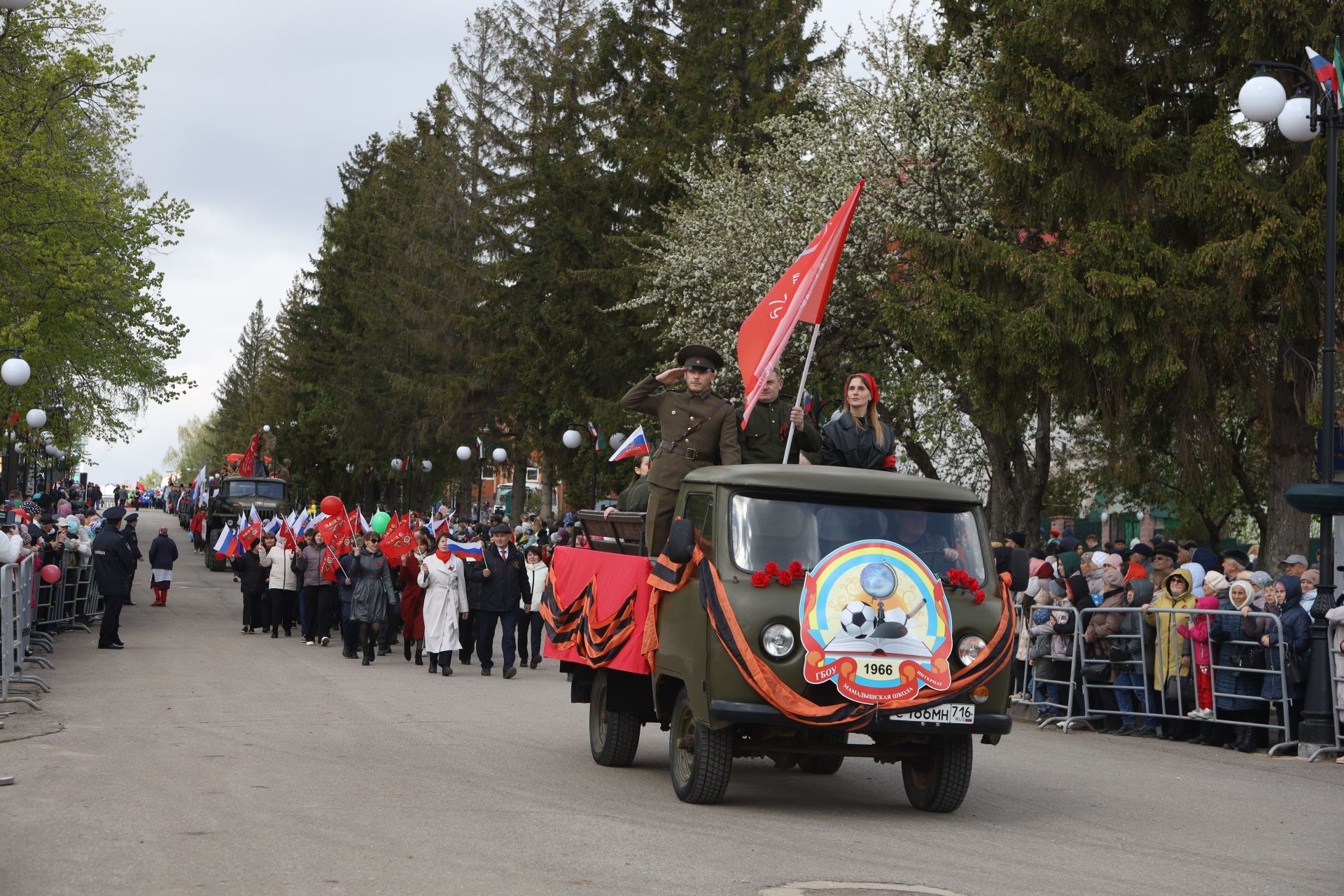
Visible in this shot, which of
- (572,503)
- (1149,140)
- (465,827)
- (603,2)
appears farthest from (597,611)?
(572,503)

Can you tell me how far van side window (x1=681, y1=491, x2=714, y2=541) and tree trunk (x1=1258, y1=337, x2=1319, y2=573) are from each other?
44.8 ft

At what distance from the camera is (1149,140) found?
22266 millimetres

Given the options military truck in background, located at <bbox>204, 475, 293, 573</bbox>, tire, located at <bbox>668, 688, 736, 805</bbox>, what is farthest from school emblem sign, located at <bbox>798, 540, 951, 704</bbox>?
military truck in background, located at <bbox>204, 475, 293, 573</bbox>

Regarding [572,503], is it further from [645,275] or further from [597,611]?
[597,611]

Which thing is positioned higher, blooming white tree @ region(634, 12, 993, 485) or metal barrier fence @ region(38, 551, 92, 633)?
blooming white tree @ region(634, 12, 993, 485)

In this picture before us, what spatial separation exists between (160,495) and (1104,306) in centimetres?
14124

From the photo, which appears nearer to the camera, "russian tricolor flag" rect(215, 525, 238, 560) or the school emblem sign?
the school emblem sign

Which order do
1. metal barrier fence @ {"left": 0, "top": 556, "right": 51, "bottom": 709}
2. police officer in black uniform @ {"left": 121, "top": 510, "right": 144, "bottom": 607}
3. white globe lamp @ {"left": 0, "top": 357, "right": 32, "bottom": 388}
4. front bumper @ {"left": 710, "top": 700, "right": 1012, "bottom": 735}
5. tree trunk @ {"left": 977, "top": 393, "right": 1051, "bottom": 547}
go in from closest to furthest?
front bumper @ {"left": 710, "top": 700, "right": 1012, "bottom": 735} < metal barrier fence @ {"left": 0, "top": 556, "right": 51, "bottom": 709} < police officer in black uniform @ {"left": 121, "top": 510, "right": 144, "bottom": 607} < tree trunk @ {"left": 977, "top": 393, "right": 1051, "bottom": 547} < white globe lamp @ {"left": 0, "top": 357, "right": 32, "bottom": 388}

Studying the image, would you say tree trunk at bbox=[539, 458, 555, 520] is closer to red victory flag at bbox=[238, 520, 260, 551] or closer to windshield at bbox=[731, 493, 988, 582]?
red victory flag at bbox=[238, 520, 260, 551]

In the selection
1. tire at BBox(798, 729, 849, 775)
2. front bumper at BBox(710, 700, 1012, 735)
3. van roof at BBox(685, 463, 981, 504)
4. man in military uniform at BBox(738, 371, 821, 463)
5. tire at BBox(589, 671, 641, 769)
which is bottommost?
tire at BBox(798, 729, 849, 775)

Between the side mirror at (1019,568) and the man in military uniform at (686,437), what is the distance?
2130 millimetres

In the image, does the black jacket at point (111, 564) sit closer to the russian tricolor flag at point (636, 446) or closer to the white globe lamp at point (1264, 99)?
the russian tricolor flag at point (636, 446)

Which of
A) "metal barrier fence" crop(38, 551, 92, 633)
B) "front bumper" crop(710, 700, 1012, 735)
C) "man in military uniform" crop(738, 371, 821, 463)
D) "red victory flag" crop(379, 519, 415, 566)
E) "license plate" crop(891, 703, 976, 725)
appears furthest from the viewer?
"red victory flag" crop(379, 519, 415, 566)

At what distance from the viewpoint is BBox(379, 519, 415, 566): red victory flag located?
23.9 m
